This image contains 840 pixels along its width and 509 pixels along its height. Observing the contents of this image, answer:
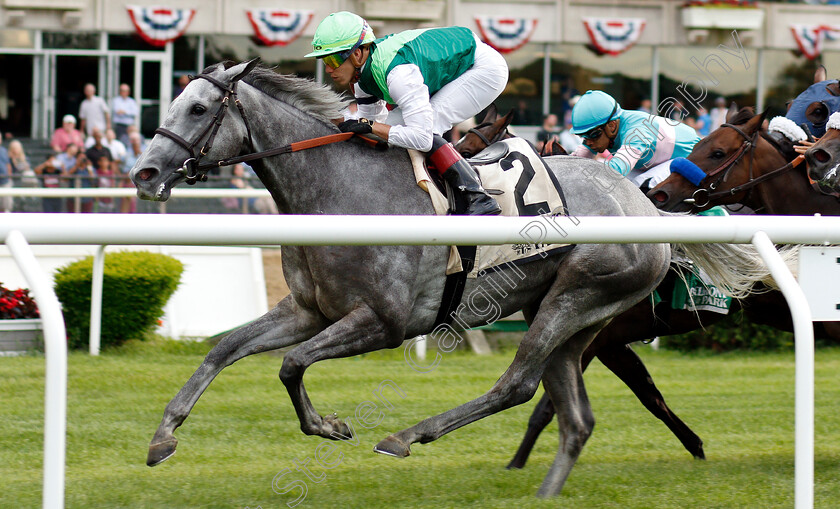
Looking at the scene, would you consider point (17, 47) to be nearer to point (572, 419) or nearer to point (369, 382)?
point (369, 382)

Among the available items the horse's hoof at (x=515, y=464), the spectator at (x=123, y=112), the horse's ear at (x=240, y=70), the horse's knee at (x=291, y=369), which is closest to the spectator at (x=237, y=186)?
the spectator at (x=123, y=112)

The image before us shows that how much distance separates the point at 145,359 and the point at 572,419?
3645 millimetres

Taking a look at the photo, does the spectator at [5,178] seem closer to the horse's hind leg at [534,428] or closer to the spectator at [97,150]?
the spectator at [97,150]

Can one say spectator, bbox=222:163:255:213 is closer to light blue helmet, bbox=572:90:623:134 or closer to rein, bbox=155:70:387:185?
light blue helmet, bbox=572:90:623:134

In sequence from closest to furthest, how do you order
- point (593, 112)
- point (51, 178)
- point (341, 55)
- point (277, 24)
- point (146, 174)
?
point (146, 174) → point (341, 55) → point (593, 112) → point (51, 178) → point (277, 24)

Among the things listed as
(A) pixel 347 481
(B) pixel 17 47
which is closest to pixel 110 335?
(A) pixel 347 481

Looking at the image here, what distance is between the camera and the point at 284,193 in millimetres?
3551

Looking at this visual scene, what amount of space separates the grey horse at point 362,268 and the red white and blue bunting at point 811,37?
50.9 ft

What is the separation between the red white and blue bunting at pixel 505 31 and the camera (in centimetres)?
1677

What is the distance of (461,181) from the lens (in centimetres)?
349

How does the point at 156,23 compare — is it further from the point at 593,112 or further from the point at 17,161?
the point at 593,112

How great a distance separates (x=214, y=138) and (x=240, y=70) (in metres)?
0.26

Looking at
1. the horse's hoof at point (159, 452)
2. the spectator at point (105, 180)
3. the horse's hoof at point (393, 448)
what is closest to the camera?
the horse's hoof at point (159, 452)

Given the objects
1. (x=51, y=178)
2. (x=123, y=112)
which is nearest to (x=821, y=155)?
(x=51, y=178)
